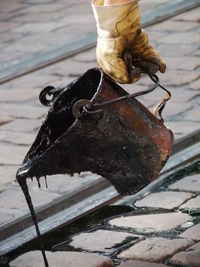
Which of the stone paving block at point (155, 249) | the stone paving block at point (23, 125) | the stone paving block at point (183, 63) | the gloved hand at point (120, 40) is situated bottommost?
the stone paving block at point (183, 63)

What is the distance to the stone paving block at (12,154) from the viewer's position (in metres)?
5.35

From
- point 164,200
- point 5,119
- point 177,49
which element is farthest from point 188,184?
point 177,49

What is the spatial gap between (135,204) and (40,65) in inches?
105

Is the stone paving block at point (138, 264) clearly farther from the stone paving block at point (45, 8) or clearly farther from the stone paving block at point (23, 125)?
the stone paving block at point (45, 8)

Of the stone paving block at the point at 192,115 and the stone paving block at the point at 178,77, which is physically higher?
the stone paving block at the point at 192,115

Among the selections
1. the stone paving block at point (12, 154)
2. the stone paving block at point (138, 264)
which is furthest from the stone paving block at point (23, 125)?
the stone paving block at point (138, 264)

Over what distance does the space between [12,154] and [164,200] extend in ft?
3.78

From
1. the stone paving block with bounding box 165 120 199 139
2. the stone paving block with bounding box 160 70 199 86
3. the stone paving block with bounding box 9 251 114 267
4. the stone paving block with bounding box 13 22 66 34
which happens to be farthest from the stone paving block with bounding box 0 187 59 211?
the stone paving block with bounding box 13 22 66 34

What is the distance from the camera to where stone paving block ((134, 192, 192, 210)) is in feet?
15.0

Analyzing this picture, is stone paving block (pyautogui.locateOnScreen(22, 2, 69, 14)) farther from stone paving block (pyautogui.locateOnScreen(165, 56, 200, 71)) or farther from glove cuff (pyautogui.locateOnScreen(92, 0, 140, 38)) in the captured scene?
glove cuff (pyautogui.locateOnScreen(92, 0, 140, 38))

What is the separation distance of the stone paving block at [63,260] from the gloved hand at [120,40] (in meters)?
0.81

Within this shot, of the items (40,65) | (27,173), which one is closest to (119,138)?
(27,173)

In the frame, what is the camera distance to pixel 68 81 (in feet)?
21.7

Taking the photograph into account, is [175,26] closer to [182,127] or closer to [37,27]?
[37,27]
